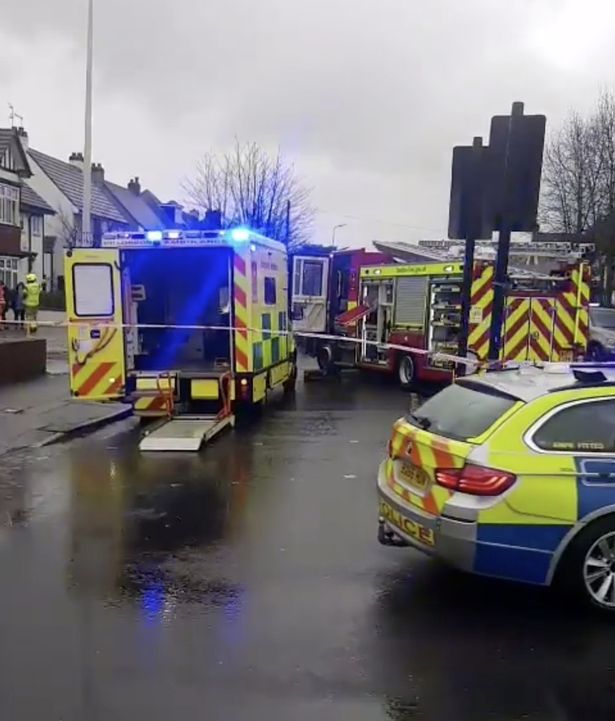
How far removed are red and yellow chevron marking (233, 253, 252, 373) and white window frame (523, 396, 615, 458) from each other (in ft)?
24.3

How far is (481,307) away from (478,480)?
11744mm

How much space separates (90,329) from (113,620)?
771 centimetres

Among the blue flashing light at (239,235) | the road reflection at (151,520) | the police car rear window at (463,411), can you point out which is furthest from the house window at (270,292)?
the police car rear window at (463,411)

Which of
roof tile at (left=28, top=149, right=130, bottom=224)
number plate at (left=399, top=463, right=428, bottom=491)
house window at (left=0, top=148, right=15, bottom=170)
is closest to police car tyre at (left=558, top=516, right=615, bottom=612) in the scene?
number plate at (left=399, top=463, right=428, bottom=491)

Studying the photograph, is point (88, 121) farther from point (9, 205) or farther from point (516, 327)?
point (9, 205)

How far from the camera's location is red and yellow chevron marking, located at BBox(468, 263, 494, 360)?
658 inches

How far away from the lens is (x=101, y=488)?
896cm

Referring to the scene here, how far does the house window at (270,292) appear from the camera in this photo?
46.5ft

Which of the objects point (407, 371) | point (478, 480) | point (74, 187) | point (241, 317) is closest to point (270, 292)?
point (241, 317)

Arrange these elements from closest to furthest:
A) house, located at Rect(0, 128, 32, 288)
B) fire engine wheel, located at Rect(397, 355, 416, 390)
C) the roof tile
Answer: fire engine wheel, located at Rect(397, 355, 416, 390), house, located at Rect(0, 128, 32, 288), the roof tile

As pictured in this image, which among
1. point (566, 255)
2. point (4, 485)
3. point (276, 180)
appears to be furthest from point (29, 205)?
point (4, 485)

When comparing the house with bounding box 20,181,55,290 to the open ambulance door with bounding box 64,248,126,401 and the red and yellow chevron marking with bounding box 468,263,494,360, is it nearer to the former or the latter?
the red and yellow chevron marking with bounding box 468,263,494,360

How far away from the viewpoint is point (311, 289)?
21.6m

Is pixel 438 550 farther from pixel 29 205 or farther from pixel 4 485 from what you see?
pixel 29 205
